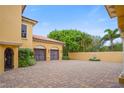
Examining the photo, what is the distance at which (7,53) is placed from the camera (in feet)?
48.1

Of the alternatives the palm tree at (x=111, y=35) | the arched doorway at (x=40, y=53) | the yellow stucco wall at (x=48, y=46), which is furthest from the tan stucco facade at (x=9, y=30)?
the palm tree at (x=111, y=35)

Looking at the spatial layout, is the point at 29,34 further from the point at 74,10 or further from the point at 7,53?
the point at 74,10

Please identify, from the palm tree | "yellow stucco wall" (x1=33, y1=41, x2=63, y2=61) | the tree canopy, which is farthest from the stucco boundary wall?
the palm tree

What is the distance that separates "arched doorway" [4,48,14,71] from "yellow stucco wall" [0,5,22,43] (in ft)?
2.83

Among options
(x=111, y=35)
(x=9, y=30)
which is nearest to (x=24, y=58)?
(x=9, y=30)

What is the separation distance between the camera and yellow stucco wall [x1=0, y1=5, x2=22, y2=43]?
13432 millimetres

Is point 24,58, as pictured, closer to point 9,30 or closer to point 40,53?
point 9,30

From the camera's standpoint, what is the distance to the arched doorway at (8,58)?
568 inches

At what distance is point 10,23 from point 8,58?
8.25ft

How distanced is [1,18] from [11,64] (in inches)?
136

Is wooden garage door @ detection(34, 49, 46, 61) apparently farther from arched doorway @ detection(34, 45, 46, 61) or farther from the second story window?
the second story window

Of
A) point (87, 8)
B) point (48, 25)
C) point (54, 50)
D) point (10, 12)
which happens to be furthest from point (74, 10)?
point (10, 12)

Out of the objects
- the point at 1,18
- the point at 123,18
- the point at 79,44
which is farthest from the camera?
the point at 79,44

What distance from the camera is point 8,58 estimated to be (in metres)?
14.7
